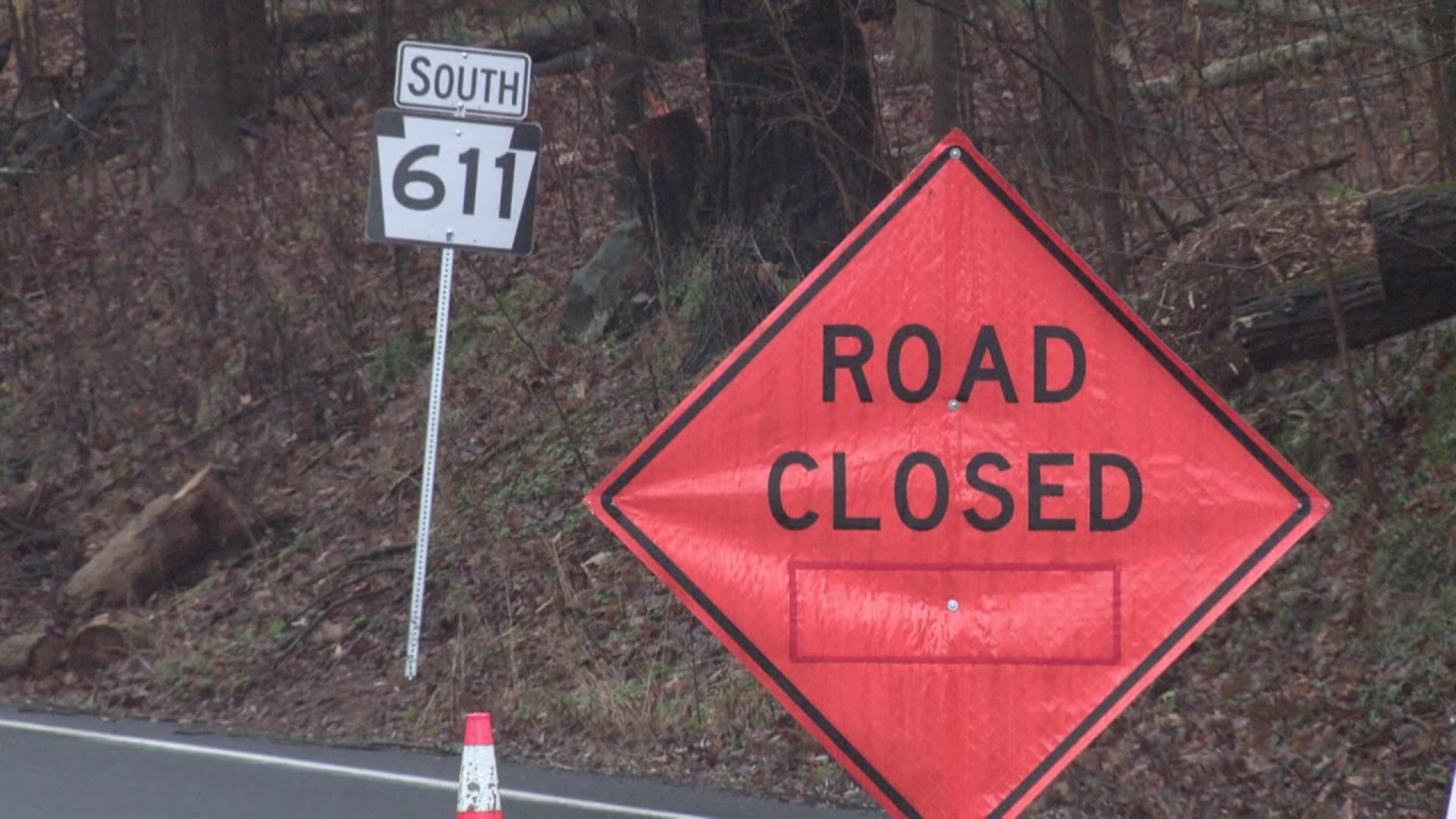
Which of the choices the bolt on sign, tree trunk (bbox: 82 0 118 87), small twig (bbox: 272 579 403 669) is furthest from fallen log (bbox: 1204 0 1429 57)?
tree trunk (bbox: 82 0 118 87)

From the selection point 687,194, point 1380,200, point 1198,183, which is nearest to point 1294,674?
point 1380,200

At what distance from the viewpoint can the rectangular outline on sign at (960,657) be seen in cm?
493

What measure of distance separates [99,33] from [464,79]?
54.5 feet

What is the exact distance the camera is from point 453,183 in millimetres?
9484

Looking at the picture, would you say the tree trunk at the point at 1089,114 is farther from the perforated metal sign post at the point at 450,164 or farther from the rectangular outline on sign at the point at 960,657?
the rectangular outline on sign at the point at 960,657

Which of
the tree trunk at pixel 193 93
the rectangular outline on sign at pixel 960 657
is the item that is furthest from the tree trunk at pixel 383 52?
the rectangular outline on sign at pixel 960 657

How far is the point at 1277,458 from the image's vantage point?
4.90 metres

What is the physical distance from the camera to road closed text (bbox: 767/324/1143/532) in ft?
16.3

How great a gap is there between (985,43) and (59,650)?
23.4ft

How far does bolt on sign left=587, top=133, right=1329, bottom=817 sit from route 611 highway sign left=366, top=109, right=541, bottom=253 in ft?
15.1

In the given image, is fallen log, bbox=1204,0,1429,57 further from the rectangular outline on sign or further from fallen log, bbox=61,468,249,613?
fallen log, bbox=61,468,249,613

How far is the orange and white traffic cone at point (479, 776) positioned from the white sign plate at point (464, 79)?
189 inches

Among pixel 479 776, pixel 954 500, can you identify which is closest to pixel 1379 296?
pixel 954 500

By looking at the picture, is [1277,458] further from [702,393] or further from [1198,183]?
[1198,183]
